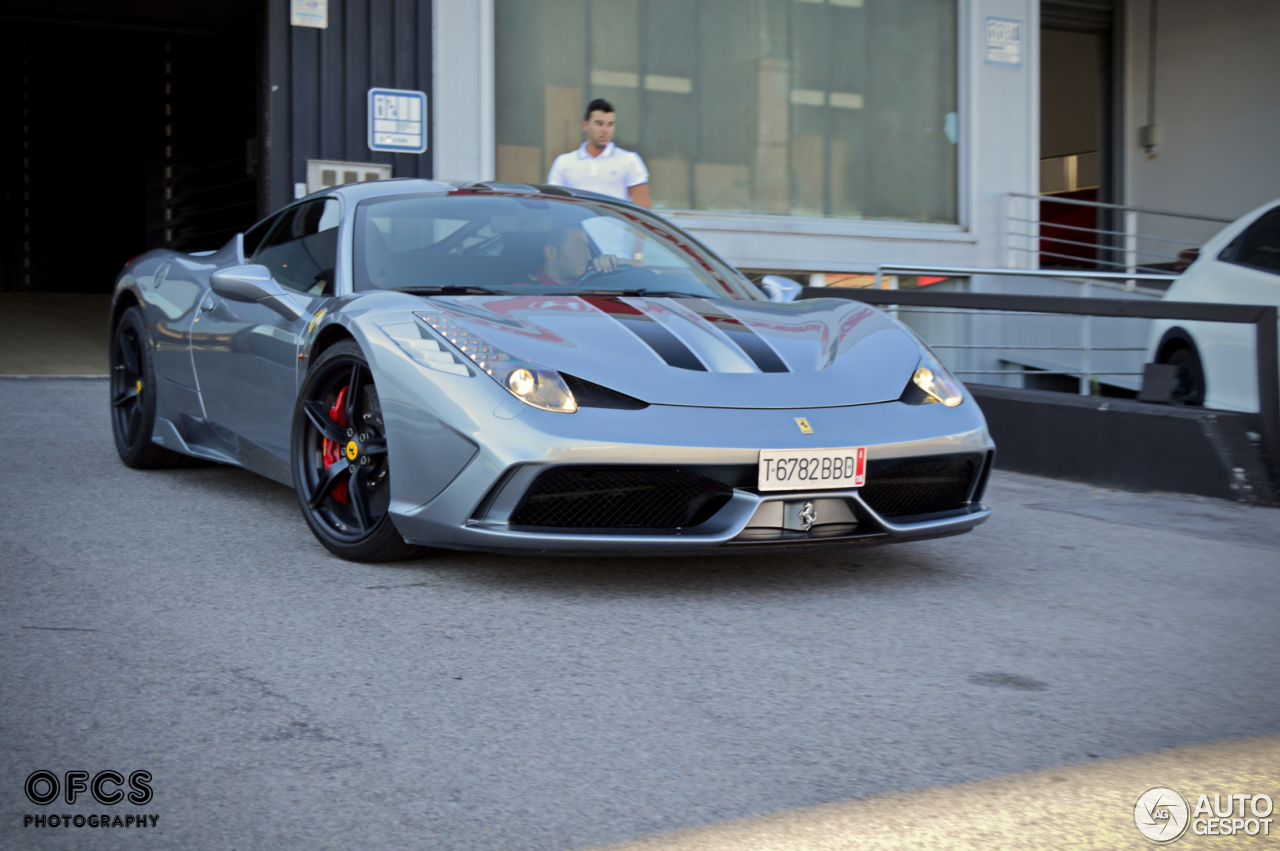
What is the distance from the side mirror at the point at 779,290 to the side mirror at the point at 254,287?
1.65 m

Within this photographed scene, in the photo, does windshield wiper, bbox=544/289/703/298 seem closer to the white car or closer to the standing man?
the white car

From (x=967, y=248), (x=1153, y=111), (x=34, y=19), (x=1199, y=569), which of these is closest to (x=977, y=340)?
(x=1199, y=569)

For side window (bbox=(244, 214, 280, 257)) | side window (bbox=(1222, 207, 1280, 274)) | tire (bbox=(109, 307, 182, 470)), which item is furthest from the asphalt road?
side window (bbox=(1222, 207, 1280, 274))

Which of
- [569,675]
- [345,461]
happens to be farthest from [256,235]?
[569,675]

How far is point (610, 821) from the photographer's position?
2.00m

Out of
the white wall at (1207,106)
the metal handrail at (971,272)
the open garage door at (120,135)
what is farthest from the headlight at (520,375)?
the white wall at (1207,106)

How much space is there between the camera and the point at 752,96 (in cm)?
1229

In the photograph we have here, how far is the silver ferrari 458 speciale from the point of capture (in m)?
3.34

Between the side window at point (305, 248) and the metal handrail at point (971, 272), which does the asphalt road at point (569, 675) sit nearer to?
the side window at point (305, 248)

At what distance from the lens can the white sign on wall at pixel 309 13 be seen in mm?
10070

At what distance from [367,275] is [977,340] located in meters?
4.63

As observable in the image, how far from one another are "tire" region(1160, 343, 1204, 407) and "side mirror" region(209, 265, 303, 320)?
162 inches

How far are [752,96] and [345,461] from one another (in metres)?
9.20

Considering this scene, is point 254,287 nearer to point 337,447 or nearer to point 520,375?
point 337,447
